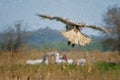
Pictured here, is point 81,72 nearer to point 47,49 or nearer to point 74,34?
point 74,34

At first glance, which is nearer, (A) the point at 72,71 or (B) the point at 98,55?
(A) the point at 72,71

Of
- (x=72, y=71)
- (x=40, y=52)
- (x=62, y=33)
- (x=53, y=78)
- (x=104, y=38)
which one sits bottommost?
(x=104, y=38)

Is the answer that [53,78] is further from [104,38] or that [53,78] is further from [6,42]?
[104,38]

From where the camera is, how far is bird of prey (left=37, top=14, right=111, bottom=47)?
6.11 meters

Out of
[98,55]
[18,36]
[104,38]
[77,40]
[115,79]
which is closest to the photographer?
[77,40]

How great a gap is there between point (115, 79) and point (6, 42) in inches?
1192

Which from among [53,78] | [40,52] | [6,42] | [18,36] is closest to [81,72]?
[53,78]

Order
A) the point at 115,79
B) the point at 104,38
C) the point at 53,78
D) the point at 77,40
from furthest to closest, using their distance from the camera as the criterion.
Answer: the point at 104,38, the point at 115,79, the point at 53,78, the point at 77,40

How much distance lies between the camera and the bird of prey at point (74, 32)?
6113mm

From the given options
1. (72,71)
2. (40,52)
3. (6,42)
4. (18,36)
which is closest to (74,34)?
(72,71)

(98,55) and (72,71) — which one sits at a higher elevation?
(72,71)

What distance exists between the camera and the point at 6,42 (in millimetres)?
40844

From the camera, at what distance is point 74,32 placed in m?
6.24

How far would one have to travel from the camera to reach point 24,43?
42.7 m
